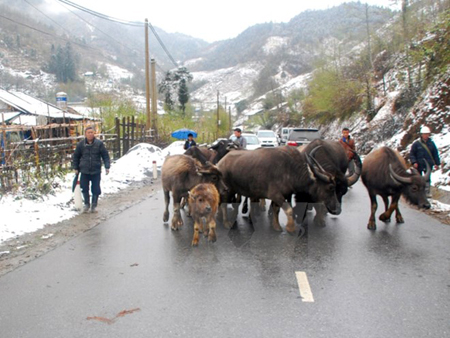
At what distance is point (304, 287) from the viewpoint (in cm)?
548

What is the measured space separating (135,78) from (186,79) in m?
76.8

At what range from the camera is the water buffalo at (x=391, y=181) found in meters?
8.57

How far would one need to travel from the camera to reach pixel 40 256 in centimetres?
705

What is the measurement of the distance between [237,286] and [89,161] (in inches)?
241

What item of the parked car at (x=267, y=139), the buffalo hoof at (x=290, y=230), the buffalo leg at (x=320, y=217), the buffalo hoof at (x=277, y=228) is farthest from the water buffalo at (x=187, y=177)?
the parked car at (x=267, y=139)

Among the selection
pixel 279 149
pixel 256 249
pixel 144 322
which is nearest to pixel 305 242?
pixel 256 249

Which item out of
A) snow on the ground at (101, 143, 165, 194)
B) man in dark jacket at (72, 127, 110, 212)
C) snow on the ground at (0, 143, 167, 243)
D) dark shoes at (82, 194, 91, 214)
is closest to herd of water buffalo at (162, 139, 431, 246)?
man in dark jacket at (72, 127, 110, 212)

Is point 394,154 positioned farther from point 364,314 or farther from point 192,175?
point 364,314

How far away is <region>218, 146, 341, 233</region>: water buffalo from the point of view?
27.3 feet

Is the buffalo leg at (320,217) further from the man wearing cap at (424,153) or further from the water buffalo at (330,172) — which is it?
the man wearing cap at (424,153)

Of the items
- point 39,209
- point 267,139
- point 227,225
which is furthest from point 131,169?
point 267,139

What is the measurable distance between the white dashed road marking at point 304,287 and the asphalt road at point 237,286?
0.02 meters

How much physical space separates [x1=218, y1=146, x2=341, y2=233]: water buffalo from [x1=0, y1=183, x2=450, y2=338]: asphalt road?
562 millimetres

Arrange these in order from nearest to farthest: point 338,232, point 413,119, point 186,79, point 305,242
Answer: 1. point 305,242
2. point 338,232
3. point 413,119
4. point 186,79
